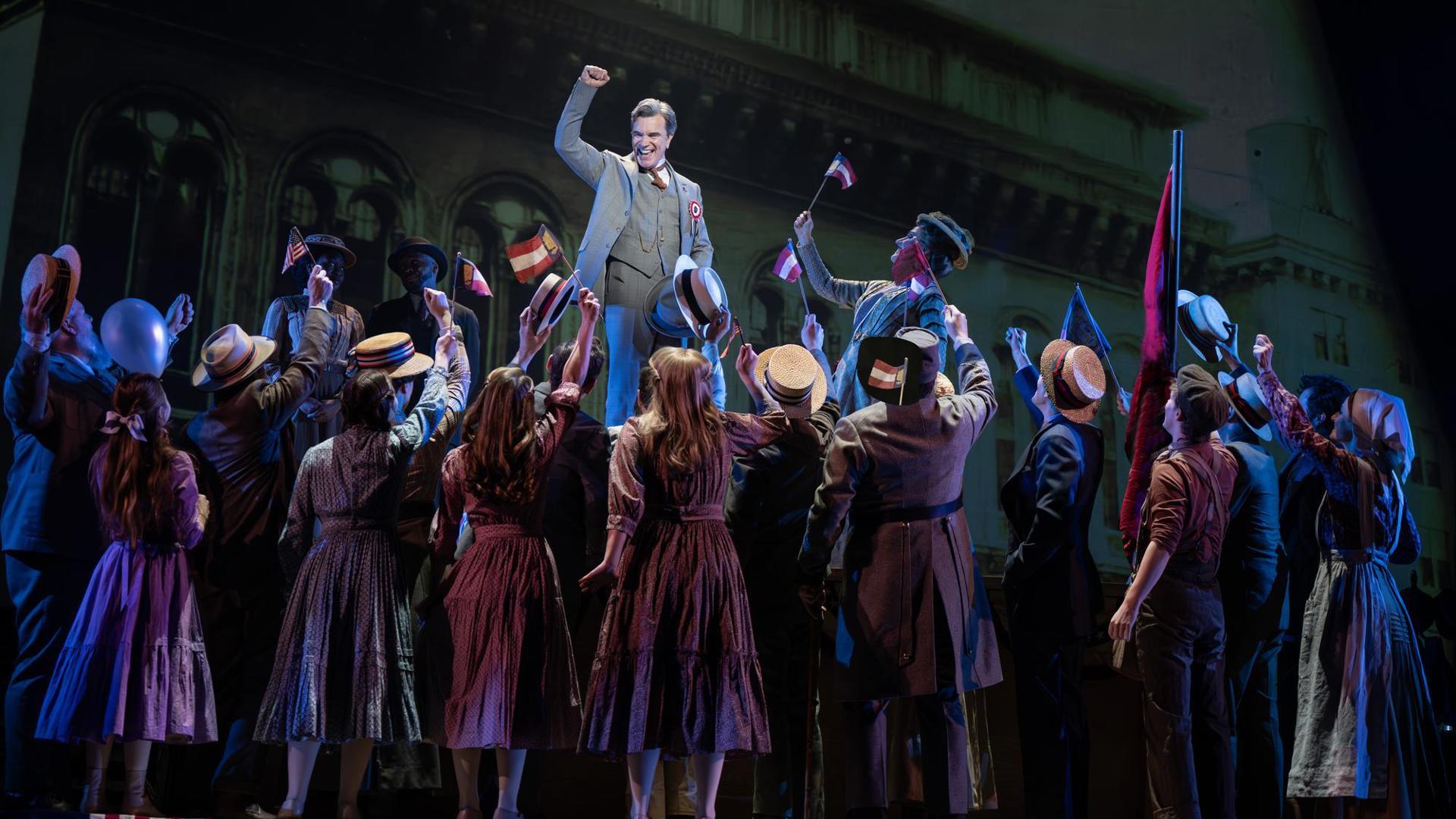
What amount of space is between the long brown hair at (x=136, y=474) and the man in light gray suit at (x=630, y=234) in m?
2.06

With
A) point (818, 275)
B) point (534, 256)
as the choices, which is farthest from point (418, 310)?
point (818, 275)

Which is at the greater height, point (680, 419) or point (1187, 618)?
point (680, 419)

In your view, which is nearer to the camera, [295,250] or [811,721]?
[811,721]

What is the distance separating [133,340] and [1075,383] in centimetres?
344

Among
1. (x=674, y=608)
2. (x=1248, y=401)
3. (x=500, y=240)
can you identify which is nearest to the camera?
(x=674, y=608)

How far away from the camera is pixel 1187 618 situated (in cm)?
436

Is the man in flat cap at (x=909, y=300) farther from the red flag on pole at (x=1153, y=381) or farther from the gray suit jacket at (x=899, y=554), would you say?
the gray suit jacket at (x=899, y=554)

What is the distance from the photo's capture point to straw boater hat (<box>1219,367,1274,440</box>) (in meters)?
5.16

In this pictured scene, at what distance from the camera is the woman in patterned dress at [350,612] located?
155 inches

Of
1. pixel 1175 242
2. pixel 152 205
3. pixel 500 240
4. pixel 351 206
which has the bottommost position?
pixel 1175 242

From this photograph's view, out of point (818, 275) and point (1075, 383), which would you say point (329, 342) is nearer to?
point (818, 275)

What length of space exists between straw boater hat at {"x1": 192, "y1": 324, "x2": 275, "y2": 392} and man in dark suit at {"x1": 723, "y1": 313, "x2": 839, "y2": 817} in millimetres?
1737

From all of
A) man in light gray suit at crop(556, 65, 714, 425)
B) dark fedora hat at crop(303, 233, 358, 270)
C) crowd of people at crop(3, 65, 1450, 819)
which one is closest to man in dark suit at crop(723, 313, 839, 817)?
crowd of people at crop(3, 65, 1450, 819)

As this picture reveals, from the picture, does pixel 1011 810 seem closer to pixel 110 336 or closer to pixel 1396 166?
pixel 110 336
